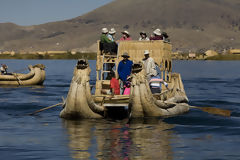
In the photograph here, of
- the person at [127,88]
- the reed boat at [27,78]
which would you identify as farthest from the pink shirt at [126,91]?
the reed boat at [27,78]

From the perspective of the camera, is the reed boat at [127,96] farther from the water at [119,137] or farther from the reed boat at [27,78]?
the reed boat at [27,78]

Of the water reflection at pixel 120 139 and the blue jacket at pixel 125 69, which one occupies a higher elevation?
the blue jacket at pixel 125 69

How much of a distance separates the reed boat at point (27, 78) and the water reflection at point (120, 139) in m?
20.2

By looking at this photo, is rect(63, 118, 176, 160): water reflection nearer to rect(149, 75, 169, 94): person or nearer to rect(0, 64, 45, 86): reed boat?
rect(149, 75, 169, 94): person

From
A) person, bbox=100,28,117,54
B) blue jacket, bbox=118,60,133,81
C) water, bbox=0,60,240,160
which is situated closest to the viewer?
water, bbox=0,60,240,160

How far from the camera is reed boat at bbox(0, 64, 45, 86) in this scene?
3912 cm

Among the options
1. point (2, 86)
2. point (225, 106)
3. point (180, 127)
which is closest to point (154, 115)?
point (180, 127)

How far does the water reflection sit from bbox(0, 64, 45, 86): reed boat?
20.2 meters

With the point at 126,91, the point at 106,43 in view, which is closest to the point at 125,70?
the point at 126,91

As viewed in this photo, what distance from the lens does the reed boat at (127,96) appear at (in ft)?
60.6

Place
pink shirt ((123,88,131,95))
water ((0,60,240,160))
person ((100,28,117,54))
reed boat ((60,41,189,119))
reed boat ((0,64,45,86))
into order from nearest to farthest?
1. water ((0,60,240,160))
2. reed boat ((60,41,189,119))
3. pink shirt ((123,88,131,95))
4. person ((100,28,117,54))
5. reed boat ((0,64,45,86))

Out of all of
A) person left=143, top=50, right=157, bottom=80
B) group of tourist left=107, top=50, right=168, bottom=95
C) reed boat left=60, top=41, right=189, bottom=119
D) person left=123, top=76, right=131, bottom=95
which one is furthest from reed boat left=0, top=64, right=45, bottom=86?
person left=143, top=50, right=157, bottom=80

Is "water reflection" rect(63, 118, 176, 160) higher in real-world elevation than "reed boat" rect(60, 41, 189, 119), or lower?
lower

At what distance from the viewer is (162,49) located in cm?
2175
